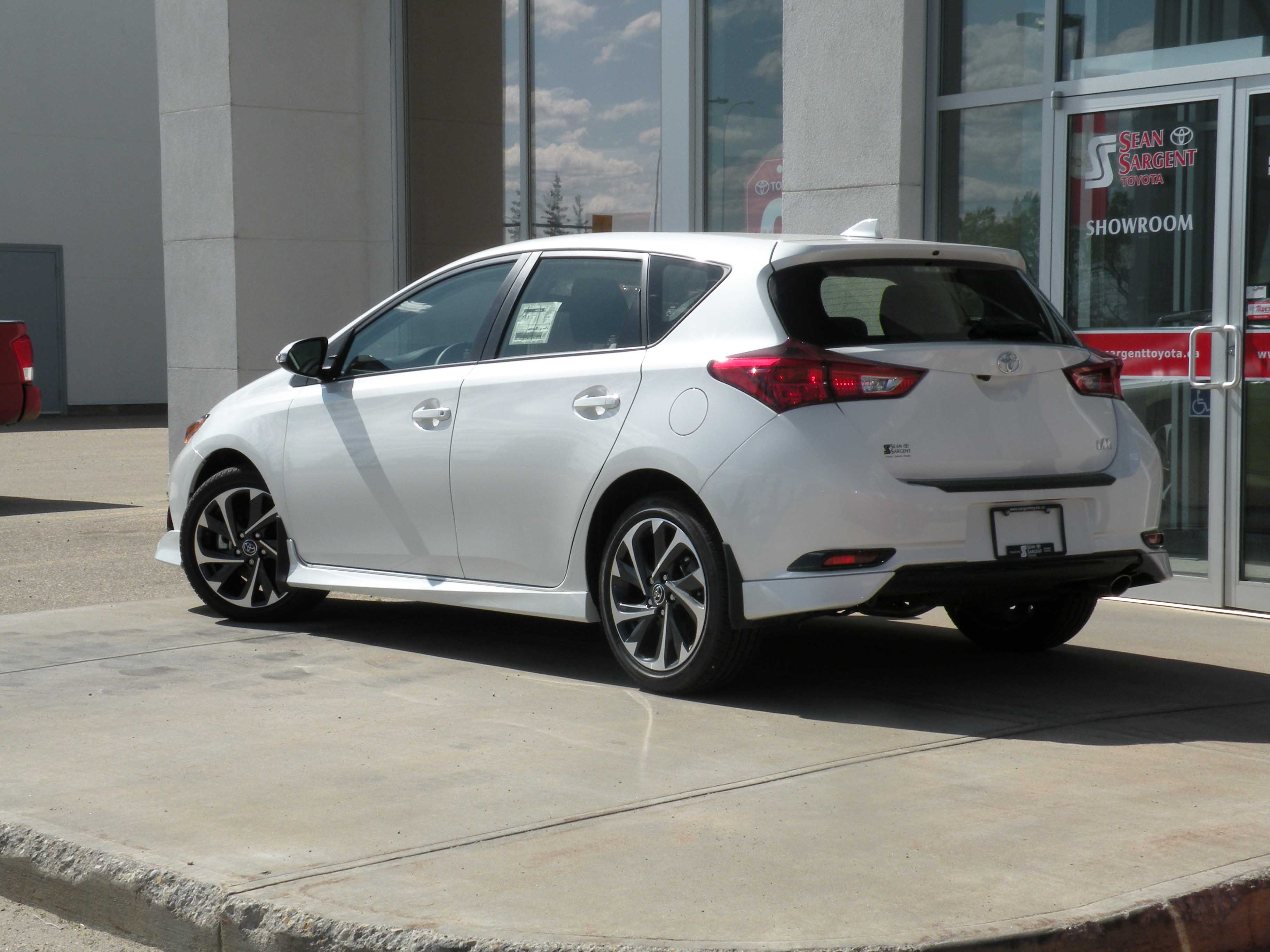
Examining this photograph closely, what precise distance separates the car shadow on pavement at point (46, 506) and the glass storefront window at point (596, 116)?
14.3ft

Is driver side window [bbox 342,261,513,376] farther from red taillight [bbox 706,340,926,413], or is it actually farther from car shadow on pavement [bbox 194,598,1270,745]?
red taillight [bbox 706,340,926,413]

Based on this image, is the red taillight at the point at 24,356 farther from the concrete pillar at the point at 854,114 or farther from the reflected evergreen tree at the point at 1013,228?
the reflected evergreen tree at the point at 1013,228

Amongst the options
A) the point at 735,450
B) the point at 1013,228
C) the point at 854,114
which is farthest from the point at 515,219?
the point at 735,450

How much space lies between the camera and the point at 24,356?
46.9 feet

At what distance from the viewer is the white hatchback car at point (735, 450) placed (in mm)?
5031

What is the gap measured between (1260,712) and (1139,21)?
4.05 metres

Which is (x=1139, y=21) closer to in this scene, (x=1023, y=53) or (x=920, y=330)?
(x=1023, y=53)

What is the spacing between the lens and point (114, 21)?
2905 cm

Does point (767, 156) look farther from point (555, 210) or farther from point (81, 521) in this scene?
point (81, 521)

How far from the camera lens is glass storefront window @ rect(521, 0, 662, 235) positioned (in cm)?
1077

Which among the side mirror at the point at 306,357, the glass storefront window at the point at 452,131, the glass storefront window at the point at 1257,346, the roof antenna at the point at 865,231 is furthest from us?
the glass storefront window at the point at 452,131

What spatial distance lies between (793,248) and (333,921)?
292cm

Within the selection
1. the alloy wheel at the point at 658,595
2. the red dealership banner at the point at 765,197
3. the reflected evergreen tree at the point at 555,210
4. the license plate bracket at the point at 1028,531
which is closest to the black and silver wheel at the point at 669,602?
the alloy wheel at the point at 658,595

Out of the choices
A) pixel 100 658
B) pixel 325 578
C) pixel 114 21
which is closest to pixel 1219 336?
pixel 325 578
